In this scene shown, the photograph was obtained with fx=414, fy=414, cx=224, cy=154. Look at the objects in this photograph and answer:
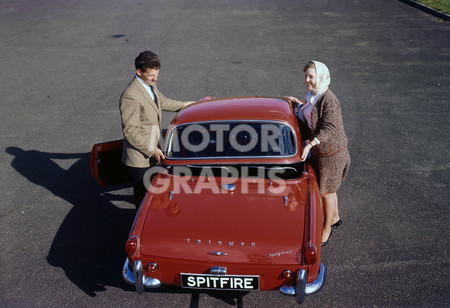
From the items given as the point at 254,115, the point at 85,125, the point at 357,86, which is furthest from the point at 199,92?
the point at 254,115

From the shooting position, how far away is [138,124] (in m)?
4.21

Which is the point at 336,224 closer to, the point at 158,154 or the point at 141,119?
the point at 158,154

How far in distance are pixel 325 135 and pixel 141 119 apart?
1.88 metres

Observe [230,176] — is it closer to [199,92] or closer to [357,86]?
[199,92]

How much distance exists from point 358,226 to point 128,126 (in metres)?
2.81

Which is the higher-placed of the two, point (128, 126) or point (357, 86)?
point (128, 126)

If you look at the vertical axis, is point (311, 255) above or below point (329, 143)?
below

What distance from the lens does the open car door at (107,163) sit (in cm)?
479

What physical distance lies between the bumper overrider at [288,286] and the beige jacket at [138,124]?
3.78 feet

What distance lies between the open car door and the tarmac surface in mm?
529

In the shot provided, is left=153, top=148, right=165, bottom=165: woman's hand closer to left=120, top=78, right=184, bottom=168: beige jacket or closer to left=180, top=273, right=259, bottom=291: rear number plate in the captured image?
left=120, top=78, right=184, bottom=168: beige jacket

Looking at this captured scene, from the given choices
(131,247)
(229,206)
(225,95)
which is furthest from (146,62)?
(225,95)

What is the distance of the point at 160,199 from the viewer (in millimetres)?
3947

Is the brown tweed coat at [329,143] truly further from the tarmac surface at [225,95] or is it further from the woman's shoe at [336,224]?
the tarmac surface at [225,95]
